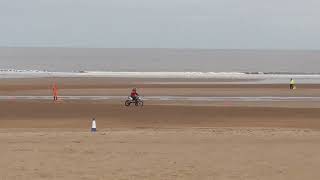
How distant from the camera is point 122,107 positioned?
32688 mm

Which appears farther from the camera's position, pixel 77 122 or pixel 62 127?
pixel 77 122

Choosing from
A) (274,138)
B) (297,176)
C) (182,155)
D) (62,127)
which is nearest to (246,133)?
(274,138)

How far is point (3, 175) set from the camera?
11719mm

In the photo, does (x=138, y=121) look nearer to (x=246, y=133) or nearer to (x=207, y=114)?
(x=207, y=114)

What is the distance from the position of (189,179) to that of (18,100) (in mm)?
27701

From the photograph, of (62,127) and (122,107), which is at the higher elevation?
(122,107)

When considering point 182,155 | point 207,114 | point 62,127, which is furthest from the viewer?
point 207,114

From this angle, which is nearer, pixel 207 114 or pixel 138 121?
pixel 138 121

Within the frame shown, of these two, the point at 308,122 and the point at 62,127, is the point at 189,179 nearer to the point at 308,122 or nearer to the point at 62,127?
the point at 62,127

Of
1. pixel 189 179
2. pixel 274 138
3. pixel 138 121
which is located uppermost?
pixel 138 121

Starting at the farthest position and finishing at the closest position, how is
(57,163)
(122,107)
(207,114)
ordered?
(122,107) → (207,114) → (57,163)

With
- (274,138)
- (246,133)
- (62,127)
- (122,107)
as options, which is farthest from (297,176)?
(122,107)

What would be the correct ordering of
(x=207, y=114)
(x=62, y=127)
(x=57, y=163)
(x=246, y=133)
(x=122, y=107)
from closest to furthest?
1. (x=57, y=163)
2. (x=246, y=133)
3. (x=62, y=127)
4. (x=207, y=114)
5. (x=122, y=107)

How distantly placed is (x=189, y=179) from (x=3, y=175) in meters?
3.76
